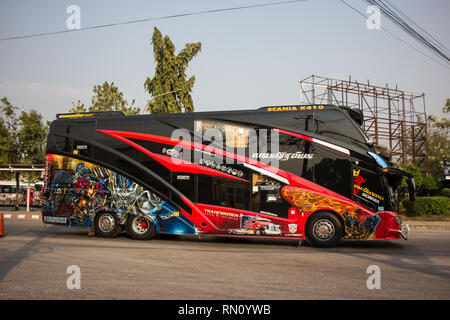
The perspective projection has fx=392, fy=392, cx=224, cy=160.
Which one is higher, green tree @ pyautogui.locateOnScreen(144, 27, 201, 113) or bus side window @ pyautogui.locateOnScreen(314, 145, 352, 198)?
green tree @ pyautogui.locateOnScreen(144, 27, 201, 113)

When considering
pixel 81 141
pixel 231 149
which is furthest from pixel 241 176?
pixel 81 141

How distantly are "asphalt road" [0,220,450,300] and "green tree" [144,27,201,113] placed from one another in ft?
54.2

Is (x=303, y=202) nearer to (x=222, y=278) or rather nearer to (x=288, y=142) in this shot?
(x=288, y=142)

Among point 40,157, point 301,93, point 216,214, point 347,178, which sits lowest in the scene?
point 216,214

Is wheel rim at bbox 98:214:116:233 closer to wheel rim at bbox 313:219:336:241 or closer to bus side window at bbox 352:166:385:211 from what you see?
wheel rim at bbox 313:219:336:241

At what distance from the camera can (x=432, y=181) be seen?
2708 centimetres


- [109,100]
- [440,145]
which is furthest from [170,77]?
[440,145]

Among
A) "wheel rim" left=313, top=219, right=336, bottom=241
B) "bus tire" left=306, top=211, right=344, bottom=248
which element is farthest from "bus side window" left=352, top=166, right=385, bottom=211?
"wheel rim" left=313, top=219, right=336, bottom=241

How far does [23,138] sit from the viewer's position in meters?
38.3

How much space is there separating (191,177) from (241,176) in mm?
1529

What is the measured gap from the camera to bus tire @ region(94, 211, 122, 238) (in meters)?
12.6

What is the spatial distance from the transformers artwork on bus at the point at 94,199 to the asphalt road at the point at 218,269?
804 mm

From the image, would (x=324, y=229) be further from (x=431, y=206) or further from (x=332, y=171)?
(x=431, y=206)

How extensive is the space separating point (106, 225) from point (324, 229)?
6844mm
